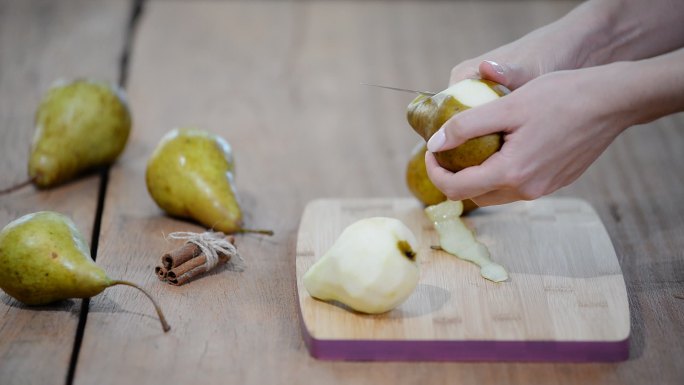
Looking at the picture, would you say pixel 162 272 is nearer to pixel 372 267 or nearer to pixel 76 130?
pixel 372 267

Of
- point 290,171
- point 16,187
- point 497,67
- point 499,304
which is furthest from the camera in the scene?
point 290,171

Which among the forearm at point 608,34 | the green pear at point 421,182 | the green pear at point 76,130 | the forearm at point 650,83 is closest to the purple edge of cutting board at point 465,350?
the forearm at point 650,83

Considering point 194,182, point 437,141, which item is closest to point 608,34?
point 437,141

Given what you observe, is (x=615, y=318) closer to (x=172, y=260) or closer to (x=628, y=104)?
(x=628, y=104)

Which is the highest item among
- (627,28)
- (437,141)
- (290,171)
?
(437,141)

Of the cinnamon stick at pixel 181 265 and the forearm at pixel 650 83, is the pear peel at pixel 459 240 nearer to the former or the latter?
the forearm at pixel 650 83
